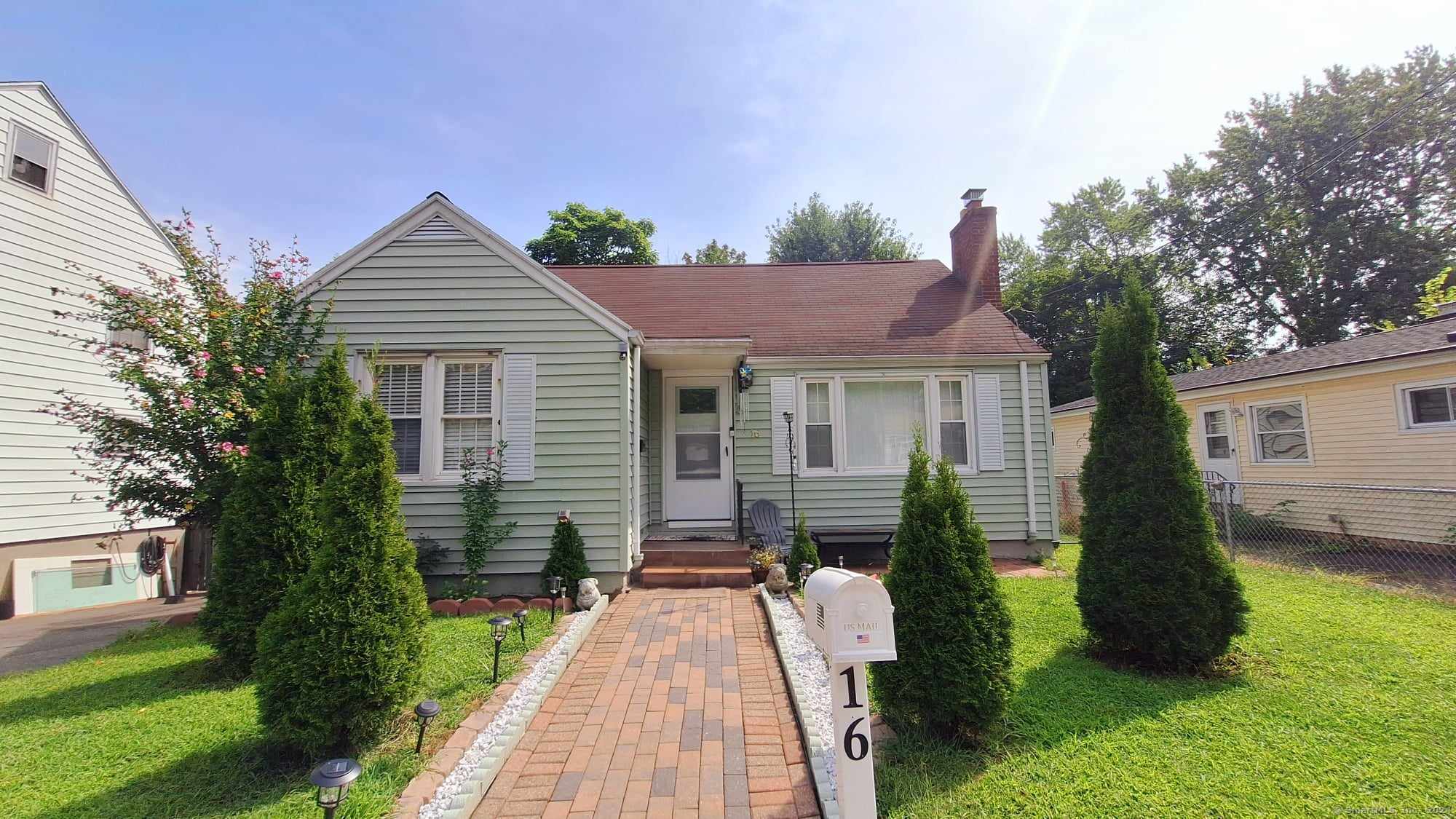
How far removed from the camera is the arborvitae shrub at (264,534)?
14.5 ft

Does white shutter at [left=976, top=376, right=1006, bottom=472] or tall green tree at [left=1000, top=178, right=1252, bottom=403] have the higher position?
tall green tree at [left=1000, top=178, right=1252, bottom=403]

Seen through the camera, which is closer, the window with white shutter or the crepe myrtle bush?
the crepe myrtle bush

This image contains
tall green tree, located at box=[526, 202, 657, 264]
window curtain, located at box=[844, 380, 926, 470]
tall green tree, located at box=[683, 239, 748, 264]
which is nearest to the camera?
window curtain, located at box=[844, 380, 926, 470]

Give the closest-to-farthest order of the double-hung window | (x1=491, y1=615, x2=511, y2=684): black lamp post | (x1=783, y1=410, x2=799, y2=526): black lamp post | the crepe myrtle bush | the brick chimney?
(x1=491, y1=615, x2=511, y2=684): black lamp post < the crepe myrtle bush < the double-hung window < (x1=783, y1=410, x2=799, y2=526): black lamp post < the brick chimney

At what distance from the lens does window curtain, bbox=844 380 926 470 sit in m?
8.83

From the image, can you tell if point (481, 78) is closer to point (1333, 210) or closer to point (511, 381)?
point (511, 381)

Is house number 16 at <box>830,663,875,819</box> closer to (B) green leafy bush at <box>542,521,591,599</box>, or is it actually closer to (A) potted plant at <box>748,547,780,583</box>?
(B) green leafy bush at <box>542,521,591,599</box>

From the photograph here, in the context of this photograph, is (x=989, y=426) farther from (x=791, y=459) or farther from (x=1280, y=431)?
(x=1280, y=431)

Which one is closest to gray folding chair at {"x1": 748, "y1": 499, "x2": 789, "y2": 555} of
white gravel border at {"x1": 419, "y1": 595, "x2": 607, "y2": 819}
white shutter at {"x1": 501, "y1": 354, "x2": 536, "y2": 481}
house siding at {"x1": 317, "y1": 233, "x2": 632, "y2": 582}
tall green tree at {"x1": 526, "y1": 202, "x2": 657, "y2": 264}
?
house siding at {"x1": 317, "y1": 233, "x2": 632, "y2": 582}

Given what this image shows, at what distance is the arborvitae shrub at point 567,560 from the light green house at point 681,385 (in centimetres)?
32

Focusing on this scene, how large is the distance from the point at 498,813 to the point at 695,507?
5.95 metres

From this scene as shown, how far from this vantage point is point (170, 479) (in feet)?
19.6

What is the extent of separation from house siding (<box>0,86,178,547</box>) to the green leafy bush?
601 cm

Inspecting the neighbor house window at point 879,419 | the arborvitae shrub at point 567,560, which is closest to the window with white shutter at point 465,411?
the arborvitae shrub at point 567,560
